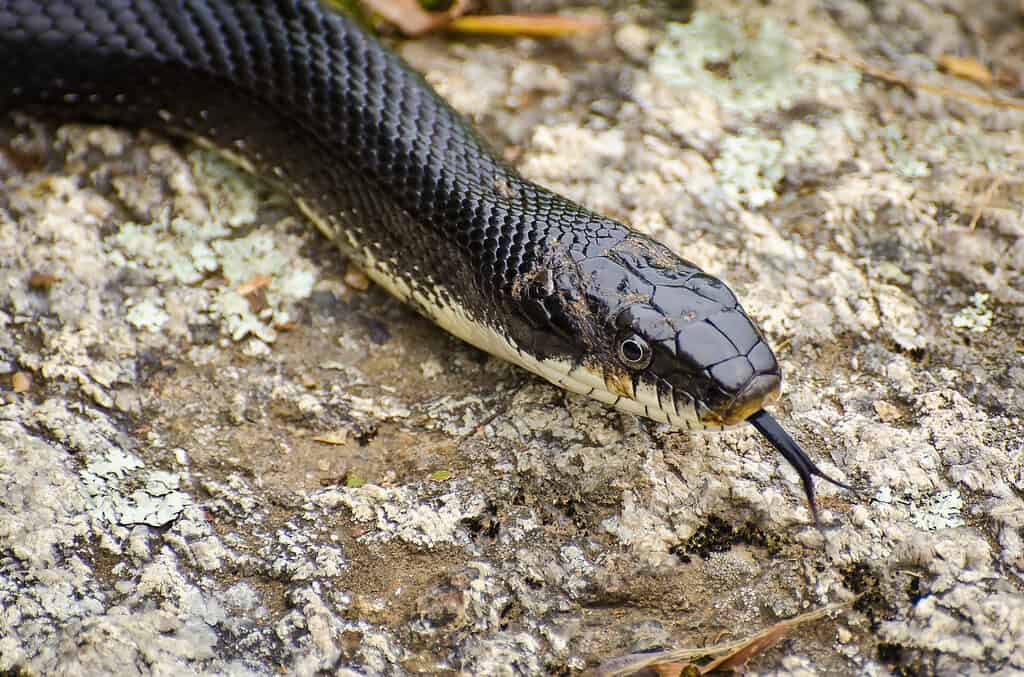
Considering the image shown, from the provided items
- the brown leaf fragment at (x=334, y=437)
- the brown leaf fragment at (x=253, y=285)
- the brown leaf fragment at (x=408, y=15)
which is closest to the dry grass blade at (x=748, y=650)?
the brown leaf fragment at (x=334, y=437)

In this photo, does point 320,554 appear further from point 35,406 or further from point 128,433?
point 35,406

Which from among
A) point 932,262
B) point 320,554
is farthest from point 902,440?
point 320,554

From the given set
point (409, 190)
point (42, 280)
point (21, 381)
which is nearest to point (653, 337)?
point (409, 190)

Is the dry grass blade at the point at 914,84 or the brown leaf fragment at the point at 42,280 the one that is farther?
the dry grass blade at the point at 914,84

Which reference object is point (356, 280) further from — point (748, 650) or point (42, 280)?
point (748, 650)

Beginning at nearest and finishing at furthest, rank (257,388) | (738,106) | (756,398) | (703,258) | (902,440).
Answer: (756,398)
(902,440)
(257,388)
(703,258)
(738,106)

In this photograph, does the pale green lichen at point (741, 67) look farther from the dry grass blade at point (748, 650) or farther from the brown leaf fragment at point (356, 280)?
the dry grass blade at point (748, 650)
